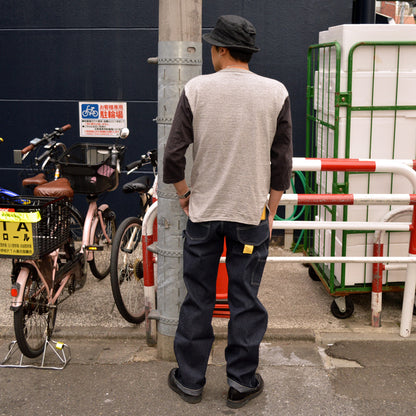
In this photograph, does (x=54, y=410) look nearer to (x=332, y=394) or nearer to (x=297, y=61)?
(x=332, y=394)

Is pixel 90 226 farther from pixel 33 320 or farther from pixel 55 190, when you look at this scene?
pixel 33 320

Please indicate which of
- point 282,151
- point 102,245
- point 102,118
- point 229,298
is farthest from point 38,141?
point 282,151

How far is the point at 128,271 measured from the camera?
193 inches

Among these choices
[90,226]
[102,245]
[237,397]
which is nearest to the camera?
[237,397]

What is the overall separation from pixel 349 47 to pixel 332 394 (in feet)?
7.63

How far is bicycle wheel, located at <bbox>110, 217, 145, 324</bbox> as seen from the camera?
4559mm

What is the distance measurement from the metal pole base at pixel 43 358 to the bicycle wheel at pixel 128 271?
51 centimetres

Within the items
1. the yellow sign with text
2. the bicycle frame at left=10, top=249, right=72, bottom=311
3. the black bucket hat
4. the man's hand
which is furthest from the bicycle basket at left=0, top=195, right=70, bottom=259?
the black bucket hat

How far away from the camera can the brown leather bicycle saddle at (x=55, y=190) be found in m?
4.82

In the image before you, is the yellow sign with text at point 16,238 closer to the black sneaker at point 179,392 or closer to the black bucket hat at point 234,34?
the black sneaker at point 179,392

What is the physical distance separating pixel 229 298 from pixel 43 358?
1.37 m

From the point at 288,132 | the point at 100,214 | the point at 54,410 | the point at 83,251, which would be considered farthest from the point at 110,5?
the point at 54,410

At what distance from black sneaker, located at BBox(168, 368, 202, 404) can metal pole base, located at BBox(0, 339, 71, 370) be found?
0.76 meters

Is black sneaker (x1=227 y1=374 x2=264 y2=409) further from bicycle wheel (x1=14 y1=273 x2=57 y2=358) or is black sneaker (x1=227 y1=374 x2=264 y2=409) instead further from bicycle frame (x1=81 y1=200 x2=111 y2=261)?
bicycle frame (x1=81 y1=200 x2=111 y2=261)
